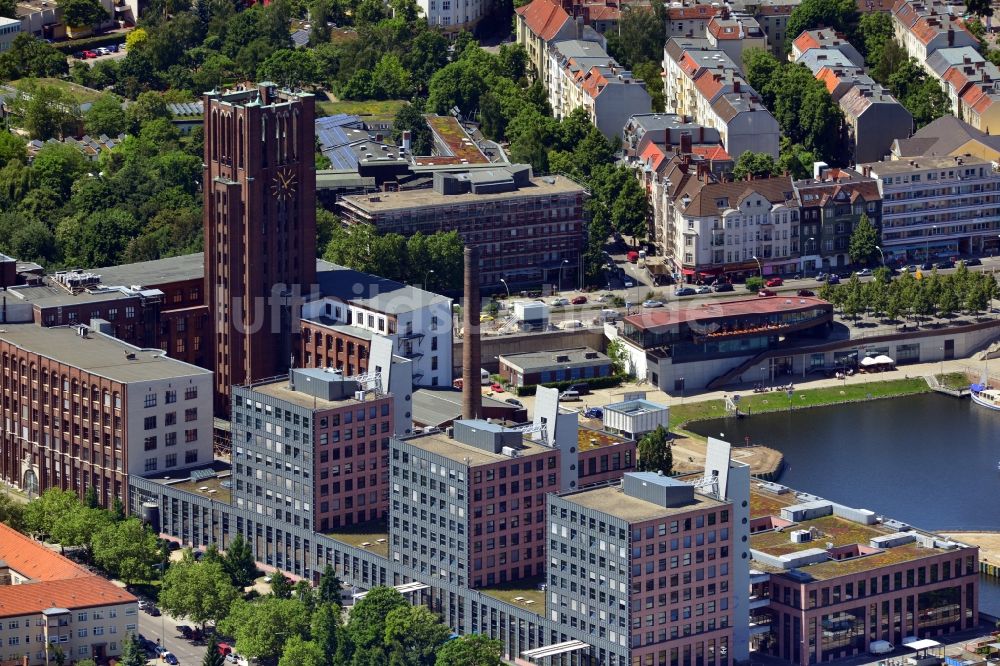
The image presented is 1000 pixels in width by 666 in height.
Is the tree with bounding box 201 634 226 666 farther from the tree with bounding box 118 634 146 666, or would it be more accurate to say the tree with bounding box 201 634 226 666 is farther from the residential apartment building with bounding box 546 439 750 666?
the residential apartment building with bounding box 546 439 750 666

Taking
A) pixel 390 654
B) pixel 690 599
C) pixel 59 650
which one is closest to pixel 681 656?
pixel 690 599

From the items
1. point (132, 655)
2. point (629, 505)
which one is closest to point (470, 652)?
point (629, 505)

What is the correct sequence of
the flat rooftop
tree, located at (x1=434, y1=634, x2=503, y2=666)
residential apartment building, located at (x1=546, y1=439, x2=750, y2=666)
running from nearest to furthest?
residential apartment building, located at (x1=546, y1=439, x2=750, y2=666) < the flat rooftop < tree, located at (x1=434, y1=634, x2=503, y2=666)

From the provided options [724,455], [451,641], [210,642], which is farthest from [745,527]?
[210,642]

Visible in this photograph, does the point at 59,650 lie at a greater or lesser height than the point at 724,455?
lesser

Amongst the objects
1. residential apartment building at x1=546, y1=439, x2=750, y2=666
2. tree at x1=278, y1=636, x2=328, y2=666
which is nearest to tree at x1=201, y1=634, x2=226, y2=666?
tree at x1=278, y1=636, x2=328, y2=666

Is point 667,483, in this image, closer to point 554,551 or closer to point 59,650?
point 554,551

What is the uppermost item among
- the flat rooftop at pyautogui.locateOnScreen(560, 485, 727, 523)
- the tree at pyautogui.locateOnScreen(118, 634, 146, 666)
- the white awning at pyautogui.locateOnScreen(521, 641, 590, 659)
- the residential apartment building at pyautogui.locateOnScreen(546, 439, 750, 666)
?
the flat rooftop at pyautogui.locateOnScreen(560, 485, 727, 523)

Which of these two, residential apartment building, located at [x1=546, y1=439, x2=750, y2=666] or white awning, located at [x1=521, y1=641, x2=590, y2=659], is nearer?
residential apartment building, located at [x1=546, y1=439, x2=750, y2=666]
